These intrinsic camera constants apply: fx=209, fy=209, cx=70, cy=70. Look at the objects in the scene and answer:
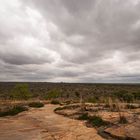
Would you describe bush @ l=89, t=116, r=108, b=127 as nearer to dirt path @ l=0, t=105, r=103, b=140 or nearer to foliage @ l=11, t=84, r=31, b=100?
dirt path @ l=0, t=105, r=103, b=140

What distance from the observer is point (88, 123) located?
10680 millimetres

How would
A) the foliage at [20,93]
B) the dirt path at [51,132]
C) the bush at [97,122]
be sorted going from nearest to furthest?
1. the dirt path at [51,132]
2. the bush at [97,122]
3. the foliage at [20,93]

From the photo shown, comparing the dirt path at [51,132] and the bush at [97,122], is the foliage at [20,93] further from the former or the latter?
the bush at [97,122]

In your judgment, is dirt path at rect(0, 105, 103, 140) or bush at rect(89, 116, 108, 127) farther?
bush at rect(89, 116, 108, 127)

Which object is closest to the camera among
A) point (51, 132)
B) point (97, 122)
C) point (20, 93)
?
point (51, 132)

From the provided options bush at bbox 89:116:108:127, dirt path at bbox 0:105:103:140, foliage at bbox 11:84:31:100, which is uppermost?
foliage at bbox 11:84:31:100

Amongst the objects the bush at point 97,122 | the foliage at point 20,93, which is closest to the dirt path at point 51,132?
the bush at point 97,122

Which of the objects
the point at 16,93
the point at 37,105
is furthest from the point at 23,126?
the point at 16,93

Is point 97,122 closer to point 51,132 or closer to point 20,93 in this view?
point 51,132

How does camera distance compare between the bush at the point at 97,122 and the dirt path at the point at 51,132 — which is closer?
the dirt path at the point at 51,132

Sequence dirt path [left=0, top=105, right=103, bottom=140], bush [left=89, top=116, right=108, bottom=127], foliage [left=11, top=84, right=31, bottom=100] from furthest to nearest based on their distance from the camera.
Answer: foliage [left=11, top=84, right=31, bottom=100], bush [left=89, top=116, right=108, bottom=127], dirt path [left=0, top=105, right=103, bottom=140]

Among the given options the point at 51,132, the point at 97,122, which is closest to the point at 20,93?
the point at 97,122

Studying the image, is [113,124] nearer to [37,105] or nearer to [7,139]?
[7,139]

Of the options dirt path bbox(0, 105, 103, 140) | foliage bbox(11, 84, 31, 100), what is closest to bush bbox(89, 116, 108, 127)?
dirt path bbox(0, 105, 103, 140)
